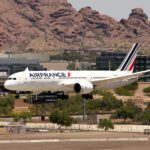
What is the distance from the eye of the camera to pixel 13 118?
533 ft

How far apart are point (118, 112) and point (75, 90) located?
36559 millimetres

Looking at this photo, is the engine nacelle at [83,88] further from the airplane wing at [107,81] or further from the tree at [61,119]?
the tree at [61,119]

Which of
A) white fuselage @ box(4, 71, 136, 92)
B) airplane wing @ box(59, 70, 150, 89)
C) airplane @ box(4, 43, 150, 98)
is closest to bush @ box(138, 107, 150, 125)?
airplane wing @ box(59, 70, 150, 89)

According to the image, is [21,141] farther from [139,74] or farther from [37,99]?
[37,99]

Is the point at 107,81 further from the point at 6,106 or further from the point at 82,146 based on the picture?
the point at 6,106

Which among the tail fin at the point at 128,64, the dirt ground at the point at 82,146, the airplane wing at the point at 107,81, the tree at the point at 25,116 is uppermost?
the tail fin at the point at 128,64

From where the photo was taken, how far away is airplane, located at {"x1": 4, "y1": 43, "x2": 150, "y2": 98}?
135m

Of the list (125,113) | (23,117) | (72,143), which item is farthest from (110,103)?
(72,143)

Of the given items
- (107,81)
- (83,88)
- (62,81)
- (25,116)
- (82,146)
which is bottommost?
(82,146)

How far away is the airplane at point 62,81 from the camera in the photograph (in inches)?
5320

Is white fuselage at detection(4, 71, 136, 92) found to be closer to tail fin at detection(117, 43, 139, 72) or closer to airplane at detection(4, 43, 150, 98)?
airplane at detection(4, 43, 150, 98)

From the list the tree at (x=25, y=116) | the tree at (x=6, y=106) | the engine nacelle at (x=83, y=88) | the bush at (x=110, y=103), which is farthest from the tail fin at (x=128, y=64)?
the tree at (x=6, y=106)

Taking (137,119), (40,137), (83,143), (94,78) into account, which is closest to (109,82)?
(94,78)

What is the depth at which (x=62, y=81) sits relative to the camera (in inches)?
5438
